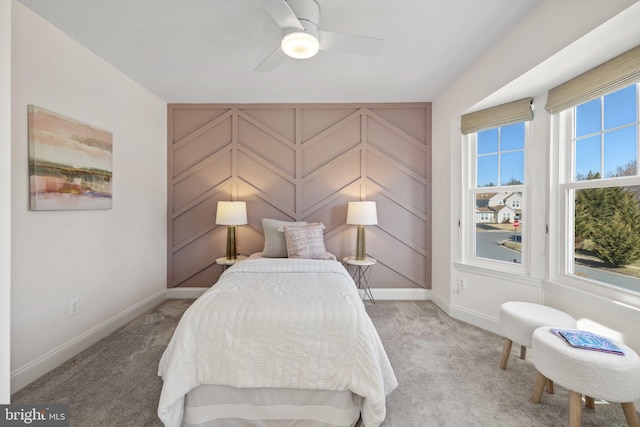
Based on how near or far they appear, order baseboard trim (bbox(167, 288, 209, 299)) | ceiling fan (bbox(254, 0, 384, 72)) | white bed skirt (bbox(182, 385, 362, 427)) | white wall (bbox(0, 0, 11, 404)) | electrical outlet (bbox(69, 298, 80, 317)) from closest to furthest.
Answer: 1. white wall (bbox(0, 0, 11, 404))
2. white bed skirt (bbox(182, 385, 362, 427))
3. ceiling fan (bbox(254, 0, 384, 72))
4. electrical outlet (bbox(69, 298, 80, 317))
5. baseboard trim (bbox(167, 288, 209, 299))

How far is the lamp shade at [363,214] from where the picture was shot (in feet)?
10.0

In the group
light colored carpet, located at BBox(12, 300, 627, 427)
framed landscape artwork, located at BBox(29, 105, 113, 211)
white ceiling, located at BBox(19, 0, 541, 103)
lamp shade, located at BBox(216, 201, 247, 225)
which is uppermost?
white ceiling, located at BBox(19, 0, 541, 103)

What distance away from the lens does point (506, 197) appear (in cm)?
261

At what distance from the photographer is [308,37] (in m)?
1.68

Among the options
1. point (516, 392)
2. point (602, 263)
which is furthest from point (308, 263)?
point (602, 263)

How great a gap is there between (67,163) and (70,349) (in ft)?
4.78

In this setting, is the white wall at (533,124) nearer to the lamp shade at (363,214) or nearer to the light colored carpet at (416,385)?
the light colored carpet at (416,385)

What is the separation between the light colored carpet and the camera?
1501mm

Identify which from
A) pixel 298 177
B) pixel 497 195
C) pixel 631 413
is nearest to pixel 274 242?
pixel 298 177

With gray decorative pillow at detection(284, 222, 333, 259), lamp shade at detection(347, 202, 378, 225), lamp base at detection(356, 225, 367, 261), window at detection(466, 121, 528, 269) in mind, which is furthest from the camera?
lamp base at detection(356, 225, 367, 261)

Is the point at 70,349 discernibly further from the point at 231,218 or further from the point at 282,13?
the point at 282,13

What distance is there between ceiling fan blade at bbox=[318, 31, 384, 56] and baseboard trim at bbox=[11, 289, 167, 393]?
2967 millimetres

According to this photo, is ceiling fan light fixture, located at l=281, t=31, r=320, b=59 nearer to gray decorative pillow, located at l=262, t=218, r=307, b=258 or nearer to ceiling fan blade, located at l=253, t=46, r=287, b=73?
ceiling fan blade, located at l=253, t=46, r=287, b=73

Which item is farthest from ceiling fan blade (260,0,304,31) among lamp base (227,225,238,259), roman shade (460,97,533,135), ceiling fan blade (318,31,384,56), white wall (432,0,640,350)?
lamp base (227,225,238,259)
